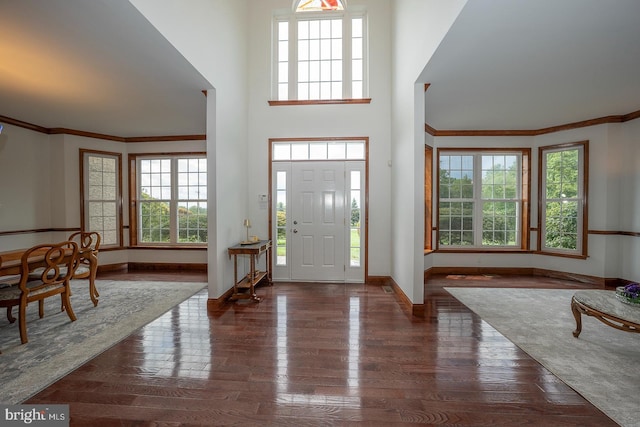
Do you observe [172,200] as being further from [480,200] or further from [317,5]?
[480,200]

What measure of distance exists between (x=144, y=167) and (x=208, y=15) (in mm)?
3755

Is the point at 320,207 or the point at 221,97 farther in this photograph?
the point at 320,207

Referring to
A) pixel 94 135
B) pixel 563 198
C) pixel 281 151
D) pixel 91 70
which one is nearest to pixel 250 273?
pixel 281 151

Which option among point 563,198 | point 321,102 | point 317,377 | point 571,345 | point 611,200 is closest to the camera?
point 317,377

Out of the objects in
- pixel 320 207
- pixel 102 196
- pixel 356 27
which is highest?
pixel 356 27

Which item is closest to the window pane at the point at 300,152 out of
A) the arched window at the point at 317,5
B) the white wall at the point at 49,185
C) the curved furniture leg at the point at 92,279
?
the white wall at the point at 49,185

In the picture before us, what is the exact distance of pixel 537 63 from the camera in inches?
115

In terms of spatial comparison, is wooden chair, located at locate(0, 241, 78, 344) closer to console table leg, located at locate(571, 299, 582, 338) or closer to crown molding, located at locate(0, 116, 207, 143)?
crown molding, located at locate(0, 116, 207, 143)

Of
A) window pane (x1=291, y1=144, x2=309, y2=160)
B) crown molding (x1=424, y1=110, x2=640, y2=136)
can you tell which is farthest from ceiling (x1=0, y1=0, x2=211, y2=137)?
crown molding (x1=424, y1=110, x2=640, y2=136)

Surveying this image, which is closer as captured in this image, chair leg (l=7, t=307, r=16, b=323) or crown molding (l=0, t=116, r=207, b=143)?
chair leg (l=7, t=307, r=16, b=323)

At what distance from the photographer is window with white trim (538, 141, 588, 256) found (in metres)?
4.89

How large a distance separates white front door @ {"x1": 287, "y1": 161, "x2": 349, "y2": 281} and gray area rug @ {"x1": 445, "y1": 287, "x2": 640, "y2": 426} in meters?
1.99

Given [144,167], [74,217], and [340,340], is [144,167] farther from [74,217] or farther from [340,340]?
[340,340]

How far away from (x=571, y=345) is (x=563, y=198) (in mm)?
3596
